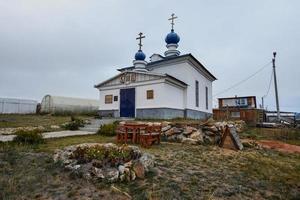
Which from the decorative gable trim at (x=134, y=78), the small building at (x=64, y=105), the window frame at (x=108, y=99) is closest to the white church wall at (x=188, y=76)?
the decorative gable trim at (x=134, y=78)

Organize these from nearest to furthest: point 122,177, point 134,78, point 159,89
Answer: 1. point 122,177
2. point 159,89
3. point 134,78

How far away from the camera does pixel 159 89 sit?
1582 cm

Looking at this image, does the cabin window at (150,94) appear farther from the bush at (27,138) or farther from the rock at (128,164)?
the rock at (128,164)

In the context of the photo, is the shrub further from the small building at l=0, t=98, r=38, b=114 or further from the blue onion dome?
the small building at l=0, t=98, r=38, b=114

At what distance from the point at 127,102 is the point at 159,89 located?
3083 millimetres

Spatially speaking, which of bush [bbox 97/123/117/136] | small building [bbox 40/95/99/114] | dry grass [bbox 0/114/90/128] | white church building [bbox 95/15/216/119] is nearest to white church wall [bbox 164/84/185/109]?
white church building [bbox 95/15/216/119]

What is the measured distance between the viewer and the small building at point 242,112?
21.5 m

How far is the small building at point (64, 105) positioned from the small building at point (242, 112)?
14161 millimetres

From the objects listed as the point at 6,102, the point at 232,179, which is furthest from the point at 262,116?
the point at 6,102

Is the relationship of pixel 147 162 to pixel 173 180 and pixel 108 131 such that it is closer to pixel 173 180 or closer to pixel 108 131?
pixel 173 180

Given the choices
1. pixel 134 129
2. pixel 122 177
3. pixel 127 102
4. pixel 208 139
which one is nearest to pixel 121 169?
pixel 122 177

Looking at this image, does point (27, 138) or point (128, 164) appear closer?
point (128, 164)

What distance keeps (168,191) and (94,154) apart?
1871 millimetres

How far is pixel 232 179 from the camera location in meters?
4.90
